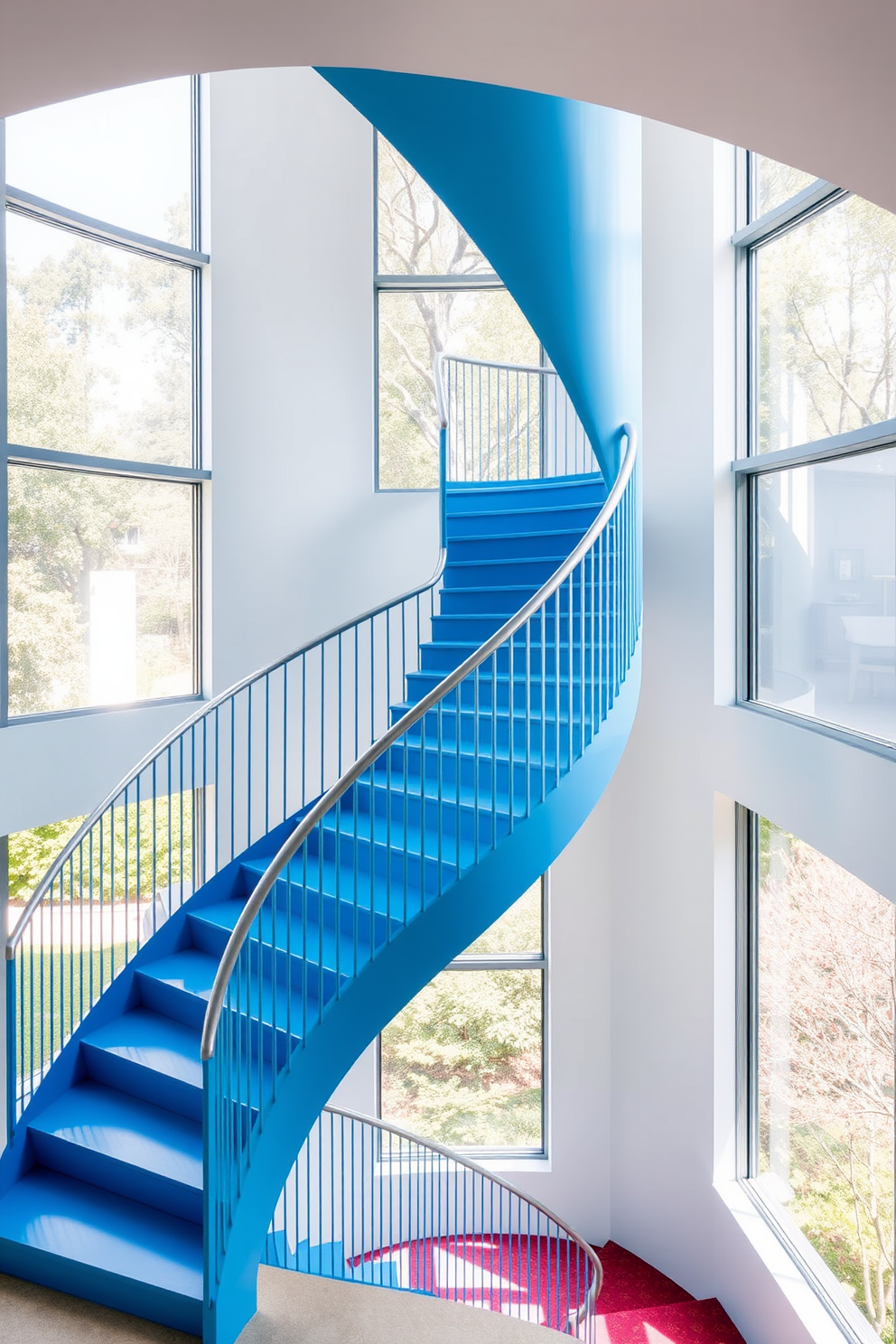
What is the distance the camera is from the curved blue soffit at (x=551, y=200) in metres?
2.29

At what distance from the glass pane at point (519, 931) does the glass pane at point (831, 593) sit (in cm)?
216

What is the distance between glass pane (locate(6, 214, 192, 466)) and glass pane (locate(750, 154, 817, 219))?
300 cm

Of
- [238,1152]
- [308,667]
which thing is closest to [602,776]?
[238,1152]

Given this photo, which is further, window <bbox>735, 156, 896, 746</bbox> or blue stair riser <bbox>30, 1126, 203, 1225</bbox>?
window <bbox>735, 156, 896, 746</bbox>

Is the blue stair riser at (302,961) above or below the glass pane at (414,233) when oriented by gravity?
below

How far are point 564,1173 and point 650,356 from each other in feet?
15.7

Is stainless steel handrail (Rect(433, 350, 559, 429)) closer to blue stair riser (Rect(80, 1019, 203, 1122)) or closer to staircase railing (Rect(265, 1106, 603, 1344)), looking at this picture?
blue stair riser (Rect(80, 1019, 203, 1122))

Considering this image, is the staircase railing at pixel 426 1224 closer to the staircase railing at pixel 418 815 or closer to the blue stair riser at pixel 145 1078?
the blue stair riser at pixel 145 1078

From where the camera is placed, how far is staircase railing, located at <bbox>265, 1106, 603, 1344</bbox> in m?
5.18

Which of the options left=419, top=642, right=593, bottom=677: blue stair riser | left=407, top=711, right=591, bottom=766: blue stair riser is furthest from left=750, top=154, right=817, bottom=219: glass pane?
left=407, top=711, right=591, bottom=766: blue stair riser

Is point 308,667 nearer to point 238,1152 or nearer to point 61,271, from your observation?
point 61,271

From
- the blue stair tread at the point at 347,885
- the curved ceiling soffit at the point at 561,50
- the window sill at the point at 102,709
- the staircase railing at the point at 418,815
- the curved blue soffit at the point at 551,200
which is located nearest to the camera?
the curved ceiling soffit at the point at 561,50

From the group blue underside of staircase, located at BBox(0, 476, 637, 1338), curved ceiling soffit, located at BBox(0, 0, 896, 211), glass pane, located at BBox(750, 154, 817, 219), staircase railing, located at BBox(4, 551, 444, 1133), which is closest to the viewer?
curved ceiling soffit, located at BBox(0, 0, 896, 211)

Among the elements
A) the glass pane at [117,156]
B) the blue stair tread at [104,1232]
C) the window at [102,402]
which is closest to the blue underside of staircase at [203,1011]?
the blue stair tread at [104,1232]
